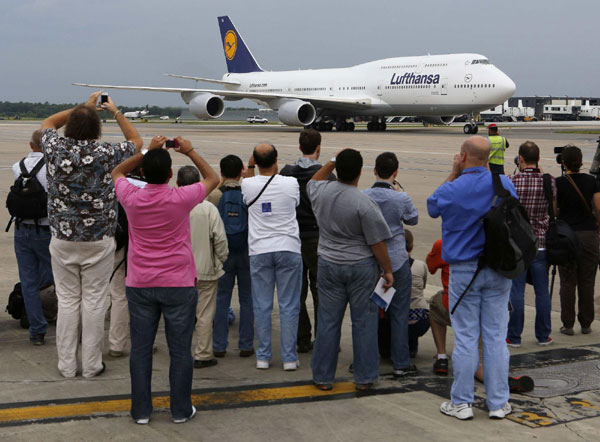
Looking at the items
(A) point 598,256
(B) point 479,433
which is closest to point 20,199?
(B) point 479,433

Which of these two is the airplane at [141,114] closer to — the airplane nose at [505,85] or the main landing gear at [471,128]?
the main landing gear at [471,128]

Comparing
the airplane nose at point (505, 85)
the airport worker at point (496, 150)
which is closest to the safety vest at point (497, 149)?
the airport worker at point (496, 150)

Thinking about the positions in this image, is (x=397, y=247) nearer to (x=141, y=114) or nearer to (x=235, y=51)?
(x=235, y=51)

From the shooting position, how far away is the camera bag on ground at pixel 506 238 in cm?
454

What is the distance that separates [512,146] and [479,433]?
2791cm

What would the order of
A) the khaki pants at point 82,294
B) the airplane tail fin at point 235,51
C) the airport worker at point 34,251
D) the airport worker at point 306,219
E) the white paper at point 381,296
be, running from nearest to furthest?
the white paper at point 381,296, the khaki pants at point 82,294, the airport worker at point 306,219, the airport worker at point 34,251, the airplane tail fin at point 235,51

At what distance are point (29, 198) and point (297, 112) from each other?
36916 millimetres

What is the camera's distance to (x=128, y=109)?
130625 millimetres

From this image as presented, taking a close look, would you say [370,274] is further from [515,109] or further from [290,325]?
[515,109]

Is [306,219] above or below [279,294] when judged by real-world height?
above

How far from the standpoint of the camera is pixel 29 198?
6004mm

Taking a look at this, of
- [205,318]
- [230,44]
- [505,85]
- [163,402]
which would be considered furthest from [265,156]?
[230,44]

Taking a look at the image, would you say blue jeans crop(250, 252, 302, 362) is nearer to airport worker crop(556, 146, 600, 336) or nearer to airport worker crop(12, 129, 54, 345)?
airport worker crop(12, 129, 54, 345)

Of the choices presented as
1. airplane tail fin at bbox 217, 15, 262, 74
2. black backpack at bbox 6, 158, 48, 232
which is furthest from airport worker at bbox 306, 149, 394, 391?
airplane tail fin at bbox 217, 15, 262, 74
